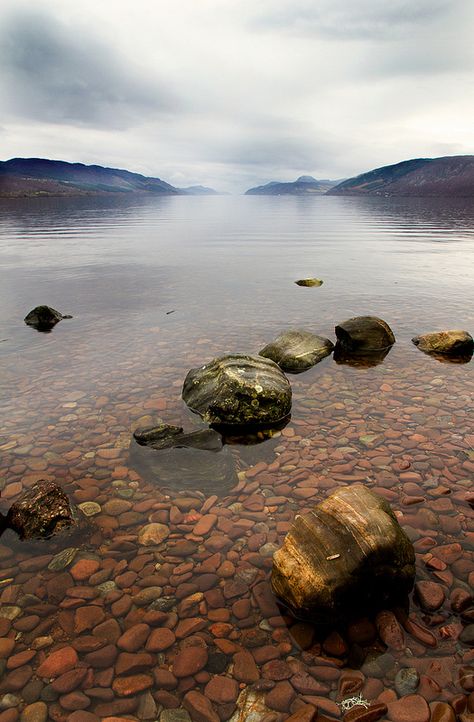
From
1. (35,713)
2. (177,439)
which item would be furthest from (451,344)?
(35,713)

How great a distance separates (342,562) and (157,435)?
5.07m

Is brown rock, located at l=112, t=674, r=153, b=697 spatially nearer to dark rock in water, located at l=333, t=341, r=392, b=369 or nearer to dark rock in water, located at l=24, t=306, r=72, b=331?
dark rock in water, located at l=333, t=341, r=392, b=369

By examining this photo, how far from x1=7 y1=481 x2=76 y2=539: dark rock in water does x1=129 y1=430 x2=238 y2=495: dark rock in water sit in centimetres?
165

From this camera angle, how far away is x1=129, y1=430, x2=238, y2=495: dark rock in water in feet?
25.7

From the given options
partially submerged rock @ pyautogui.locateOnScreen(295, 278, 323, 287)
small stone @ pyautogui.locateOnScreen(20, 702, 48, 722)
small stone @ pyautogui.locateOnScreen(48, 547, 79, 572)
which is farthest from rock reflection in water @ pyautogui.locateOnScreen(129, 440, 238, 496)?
partially submerged rock @ pyautogui.locateOnScreen(295, 278, 323, 287)

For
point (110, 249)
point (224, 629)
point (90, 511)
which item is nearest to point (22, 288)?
point (110, 249)

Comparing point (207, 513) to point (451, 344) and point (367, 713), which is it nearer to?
point (367, 713)

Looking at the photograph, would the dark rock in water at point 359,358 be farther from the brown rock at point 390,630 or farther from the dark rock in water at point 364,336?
the brown rock at point 390,630

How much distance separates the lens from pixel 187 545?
6.42 meters

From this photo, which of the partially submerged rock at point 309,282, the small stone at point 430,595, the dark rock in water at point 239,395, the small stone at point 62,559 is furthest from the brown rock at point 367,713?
the partially submerged rock at point 309,282

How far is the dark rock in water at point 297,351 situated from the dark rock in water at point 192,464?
474 centimetres

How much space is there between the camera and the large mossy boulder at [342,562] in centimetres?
495

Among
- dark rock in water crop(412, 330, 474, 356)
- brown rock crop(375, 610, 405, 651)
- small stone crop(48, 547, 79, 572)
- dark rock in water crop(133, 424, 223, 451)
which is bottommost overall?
brown rock crop(375, 610, 405, 651)

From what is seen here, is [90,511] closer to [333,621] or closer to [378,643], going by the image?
[333,621]
